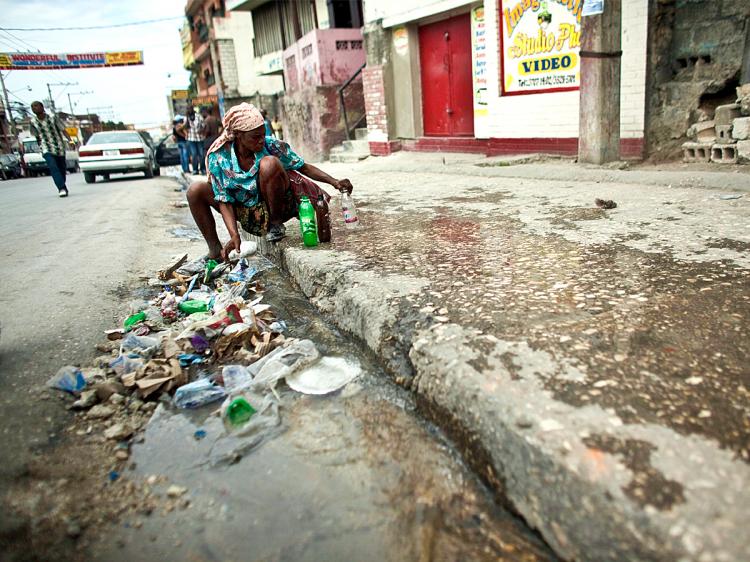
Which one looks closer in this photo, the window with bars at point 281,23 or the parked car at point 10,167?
the window with bars at point 281,23

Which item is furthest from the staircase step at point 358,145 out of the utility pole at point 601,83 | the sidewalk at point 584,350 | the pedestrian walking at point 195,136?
the sidewalk at point 584,350

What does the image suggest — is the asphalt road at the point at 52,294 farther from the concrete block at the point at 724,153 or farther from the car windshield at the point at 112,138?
the car windshield at the point at 112,138

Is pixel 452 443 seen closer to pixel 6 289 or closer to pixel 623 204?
pixel 623 204

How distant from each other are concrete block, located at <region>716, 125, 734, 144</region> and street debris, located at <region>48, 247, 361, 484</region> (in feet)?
15.1

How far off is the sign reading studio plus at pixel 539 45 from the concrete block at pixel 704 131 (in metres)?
1.58

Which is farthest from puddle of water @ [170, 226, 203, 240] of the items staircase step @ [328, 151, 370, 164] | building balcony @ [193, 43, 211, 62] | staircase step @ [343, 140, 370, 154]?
building balcony @ [193, 43, 211, 62]

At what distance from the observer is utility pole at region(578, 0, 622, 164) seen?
494 cm

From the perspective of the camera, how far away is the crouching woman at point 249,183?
3.17m

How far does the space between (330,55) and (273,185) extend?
978cm

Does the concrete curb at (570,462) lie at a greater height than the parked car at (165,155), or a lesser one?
lesser

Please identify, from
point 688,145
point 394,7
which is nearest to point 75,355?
point 688,145

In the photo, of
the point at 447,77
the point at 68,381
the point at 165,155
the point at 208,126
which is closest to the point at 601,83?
the point at 447,77

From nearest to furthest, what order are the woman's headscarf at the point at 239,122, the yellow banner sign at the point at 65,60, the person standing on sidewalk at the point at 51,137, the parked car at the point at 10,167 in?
1. the woman's headscarf at the point at 239,122
2. the person standing on sidewalk at the point at 51,137
3. the parked car at the point at 10,167
4. the yellow banner sign at the point at 65,60

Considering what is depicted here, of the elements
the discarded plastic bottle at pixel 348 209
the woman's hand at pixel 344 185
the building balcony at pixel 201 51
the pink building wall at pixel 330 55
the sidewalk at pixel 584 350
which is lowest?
the sidewalk at pixel 584 350
